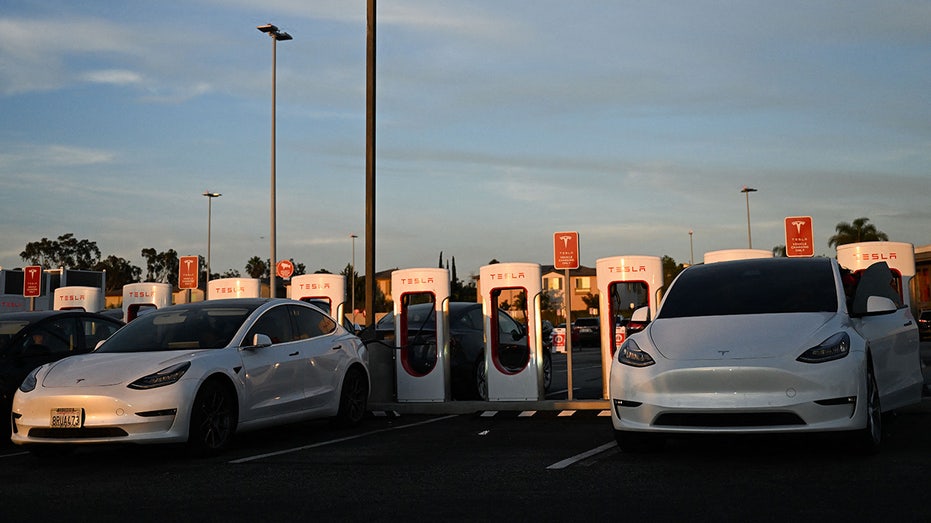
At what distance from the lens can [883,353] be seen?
856 centimetres

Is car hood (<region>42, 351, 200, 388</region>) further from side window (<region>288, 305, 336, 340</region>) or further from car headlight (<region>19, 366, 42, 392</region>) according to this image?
side window (<region>288, 305, 336, 340</region>)

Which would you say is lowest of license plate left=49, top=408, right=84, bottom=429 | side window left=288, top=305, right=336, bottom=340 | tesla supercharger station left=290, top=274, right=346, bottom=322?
license plate left=49, top=408, right=84, bottom=429

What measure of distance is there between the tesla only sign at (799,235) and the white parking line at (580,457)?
6207 mm

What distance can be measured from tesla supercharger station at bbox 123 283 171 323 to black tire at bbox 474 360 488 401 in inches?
207

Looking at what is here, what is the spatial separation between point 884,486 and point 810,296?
2363 mm

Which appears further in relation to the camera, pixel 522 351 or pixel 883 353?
pixel 522 351

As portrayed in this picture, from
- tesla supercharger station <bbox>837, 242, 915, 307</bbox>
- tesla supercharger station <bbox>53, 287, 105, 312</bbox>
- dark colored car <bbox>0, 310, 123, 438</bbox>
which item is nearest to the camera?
dark colored car <bbox>0, 310, 123, 438</bbox>

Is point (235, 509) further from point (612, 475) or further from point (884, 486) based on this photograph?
point (884, 486)

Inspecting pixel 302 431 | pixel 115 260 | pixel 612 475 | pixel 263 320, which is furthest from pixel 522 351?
pixel 115 260

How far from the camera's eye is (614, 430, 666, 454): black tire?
25.7 feet

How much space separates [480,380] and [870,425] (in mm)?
7297

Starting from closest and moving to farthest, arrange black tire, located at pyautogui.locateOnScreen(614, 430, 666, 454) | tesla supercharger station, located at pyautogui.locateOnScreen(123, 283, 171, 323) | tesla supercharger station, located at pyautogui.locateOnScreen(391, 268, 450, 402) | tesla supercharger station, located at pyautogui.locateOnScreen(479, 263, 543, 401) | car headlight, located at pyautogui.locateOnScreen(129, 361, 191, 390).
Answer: black tire, located at pyautogui.locateOnScreen(614, 430, 666, 454)
car headlight, located at pyautogui.locateOnScreen(129, 361, 191, 390)
tesla supercharger station, located at pyautogui.locateOnScreen(479, 263, 543, 401)
tesla supercharger station, located at pyautogui.locateOnScreen(391, 268, 450, 402)
tesla supercharger station, located at pyautogui.locateOnScreen(123, 283, 171, 323)

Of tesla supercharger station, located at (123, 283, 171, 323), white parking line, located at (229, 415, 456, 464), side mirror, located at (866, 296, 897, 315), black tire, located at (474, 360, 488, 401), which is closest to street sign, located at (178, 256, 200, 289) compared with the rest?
tesla supercharger station, located at (123, 283, 171, 323)

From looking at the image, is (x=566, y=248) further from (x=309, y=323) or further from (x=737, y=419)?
(x=737, y=419)
